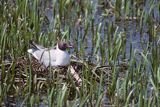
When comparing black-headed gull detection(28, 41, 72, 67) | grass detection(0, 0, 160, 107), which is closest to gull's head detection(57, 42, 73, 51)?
black-headed gull detection(28, 41, 72, 67)

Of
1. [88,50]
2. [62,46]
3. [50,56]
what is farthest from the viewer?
[88,50]

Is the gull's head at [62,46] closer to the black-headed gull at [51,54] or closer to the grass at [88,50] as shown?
the black-headed gull at [51,54]

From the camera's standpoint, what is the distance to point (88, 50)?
9.77 m

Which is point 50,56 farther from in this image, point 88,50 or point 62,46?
point 88,50

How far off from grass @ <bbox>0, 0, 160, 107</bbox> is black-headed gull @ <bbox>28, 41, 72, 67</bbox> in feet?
0.54

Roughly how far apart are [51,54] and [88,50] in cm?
93

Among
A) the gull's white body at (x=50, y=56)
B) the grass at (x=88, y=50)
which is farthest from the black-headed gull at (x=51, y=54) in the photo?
the grass at (x=88, y=50)

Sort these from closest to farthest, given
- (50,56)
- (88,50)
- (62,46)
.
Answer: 1. (50,56)
2. (62,46)
3. (88,50)

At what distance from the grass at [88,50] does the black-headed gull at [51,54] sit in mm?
163

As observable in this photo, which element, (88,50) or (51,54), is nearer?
(51,54)

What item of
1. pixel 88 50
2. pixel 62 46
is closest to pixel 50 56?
pixel 62 46

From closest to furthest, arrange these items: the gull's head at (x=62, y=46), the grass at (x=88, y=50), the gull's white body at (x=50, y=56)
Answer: the grass at (x=88, y=50) → the gull's white body at (x=50, y=56) → the gull's head at (x=62, y=46)

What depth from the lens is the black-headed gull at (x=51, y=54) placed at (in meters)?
8.80

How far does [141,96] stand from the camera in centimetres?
732
